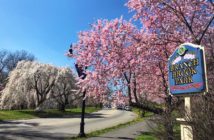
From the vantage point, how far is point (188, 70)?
26.3ft

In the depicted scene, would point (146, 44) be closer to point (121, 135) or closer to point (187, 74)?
point (187, 74)

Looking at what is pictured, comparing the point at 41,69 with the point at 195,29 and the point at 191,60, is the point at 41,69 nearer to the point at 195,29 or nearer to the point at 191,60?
the point at 195,29

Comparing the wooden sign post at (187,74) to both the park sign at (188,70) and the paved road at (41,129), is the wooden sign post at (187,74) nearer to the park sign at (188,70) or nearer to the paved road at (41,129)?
the park sign at (188,70)

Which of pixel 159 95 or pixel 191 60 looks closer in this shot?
pixel 191 60

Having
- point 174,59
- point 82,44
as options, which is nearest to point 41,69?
point 82,44

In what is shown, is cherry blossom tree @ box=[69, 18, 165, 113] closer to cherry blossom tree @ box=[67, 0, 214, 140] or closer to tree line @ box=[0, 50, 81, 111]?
cherry blossom tree @ box=[67, 0, 214, 140]

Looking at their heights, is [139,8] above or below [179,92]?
above

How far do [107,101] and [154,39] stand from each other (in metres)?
3.94

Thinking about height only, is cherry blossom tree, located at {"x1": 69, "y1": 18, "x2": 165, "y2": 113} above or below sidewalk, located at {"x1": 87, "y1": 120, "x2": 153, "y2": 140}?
above

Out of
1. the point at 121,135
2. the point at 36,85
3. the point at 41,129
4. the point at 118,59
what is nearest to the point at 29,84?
the point at 36,85

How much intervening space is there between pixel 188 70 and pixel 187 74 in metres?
0.09

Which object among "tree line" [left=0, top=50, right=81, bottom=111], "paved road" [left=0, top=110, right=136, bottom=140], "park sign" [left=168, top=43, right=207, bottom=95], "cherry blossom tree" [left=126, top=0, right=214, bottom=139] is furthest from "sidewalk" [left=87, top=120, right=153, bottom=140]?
"tree line" [left=0, top=50, right=81, bottom=111]

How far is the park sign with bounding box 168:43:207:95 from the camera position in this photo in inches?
299

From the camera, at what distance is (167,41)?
504 inches
